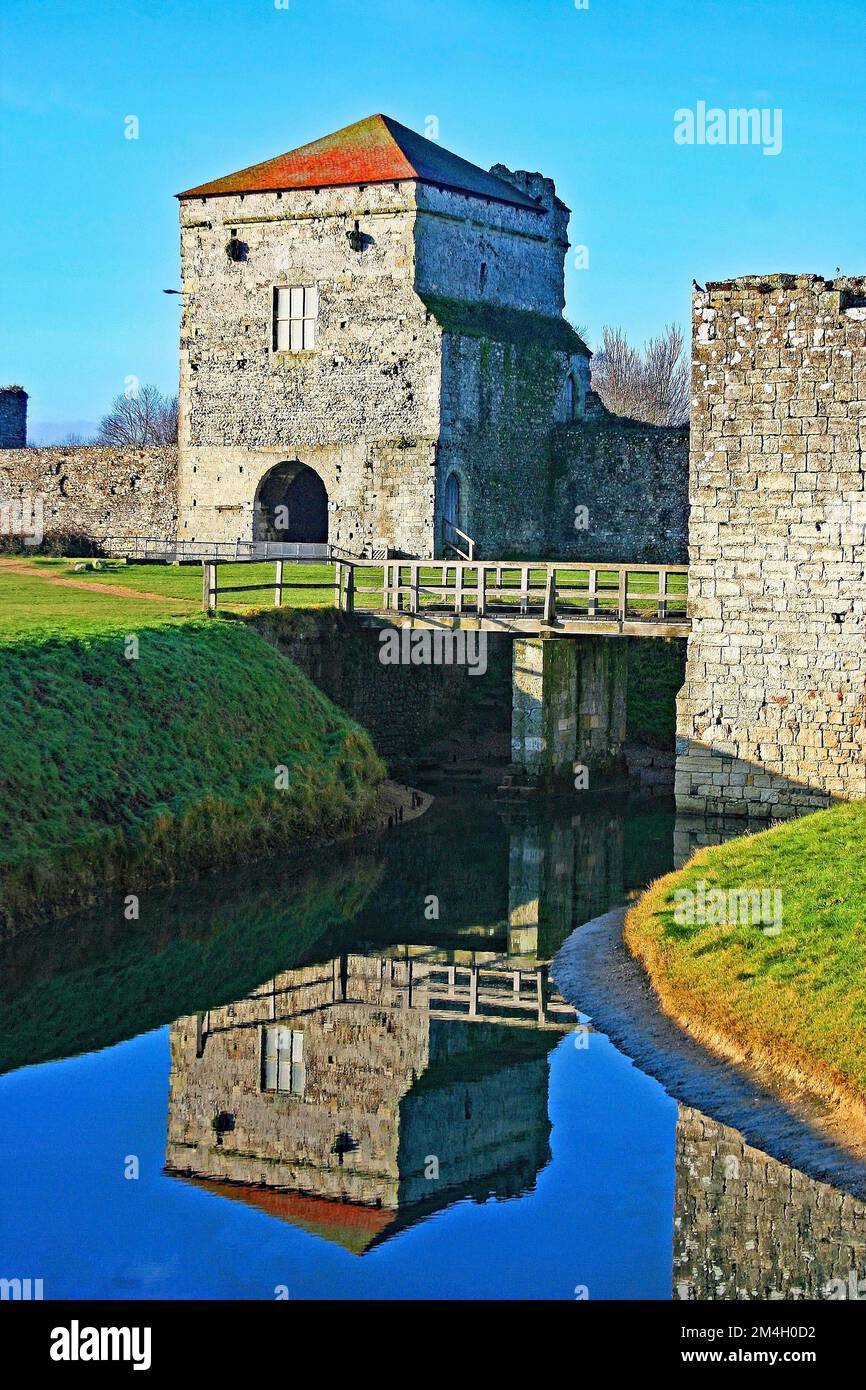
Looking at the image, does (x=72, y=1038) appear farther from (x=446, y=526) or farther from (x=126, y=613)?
(x=446, y=526)

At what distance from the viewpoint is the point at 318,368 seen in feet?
136

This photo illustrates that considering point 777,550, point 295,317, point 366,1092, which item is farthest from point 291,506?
point 366,1092

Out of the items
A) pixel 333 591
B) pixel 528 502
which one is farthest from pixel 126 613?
pixel 528 502

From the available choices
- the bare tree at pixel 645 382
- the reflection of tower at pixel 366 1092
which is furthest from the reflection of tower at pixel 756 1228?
the bare tree at pixel 645 382

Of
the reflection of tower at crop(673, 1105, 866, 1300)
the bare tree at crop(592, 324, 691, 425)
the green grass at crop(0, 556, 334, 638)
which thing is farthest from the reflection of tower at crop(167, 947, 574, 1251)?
the bare tree at crop(592, 324, 691, 425)

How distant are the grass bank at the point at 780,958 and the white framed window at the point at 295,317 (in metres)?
23.3

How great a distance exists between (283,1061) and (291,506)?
29294 mm

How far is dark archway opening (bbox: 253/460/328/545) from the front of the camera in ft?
141

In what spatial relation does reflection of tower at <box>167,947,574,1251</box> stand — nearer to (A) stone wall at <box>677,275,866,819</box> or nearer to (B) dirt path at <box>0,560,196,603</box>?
(A) stone wall at <box>677,275,866,819</box>

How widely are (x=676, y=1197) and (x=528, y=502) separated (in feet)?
104

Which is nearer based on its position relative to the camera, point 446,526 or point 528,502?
point 446,526

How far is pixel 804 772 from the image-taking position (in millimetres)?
25750

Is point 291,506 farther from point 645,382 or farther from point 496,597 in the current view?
point 645,382
